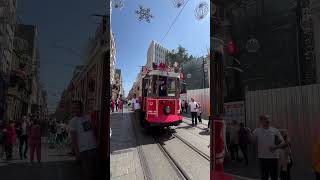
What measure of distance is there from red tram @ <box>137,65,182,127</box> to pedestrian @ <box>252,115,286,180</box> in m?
0.58

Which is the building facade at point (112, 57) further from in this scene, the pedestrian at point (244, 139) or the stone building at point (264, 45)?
the pedestrian at point (244, 139)

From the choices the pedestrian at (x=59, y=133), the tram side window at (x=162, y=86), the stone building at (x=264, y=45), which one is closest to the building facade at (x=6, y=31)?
the pedestrian at (x=59, y=133)

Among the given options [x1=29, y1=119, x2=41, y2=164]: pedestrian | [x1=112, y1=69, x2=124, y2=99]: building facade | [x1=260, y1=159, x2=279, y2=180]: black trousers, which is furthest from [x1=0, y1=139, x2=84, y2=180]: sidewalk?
[x1=260, y1=159, x2=279, y2=180]: black trousers

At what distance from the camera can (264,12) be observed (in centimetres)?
191

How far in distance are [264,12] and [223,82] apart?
→ 1.68 ft

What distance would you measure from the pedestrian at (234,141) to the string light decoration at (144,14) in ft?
3.02

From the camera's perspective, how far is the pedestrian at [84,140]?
1.95m

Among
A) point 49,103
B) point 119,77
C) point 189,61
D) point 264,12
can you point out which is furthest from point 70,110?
point 264,12

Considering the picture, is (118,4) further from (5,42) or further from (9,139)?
(9,139)

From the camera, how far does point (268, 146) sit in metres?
1.85

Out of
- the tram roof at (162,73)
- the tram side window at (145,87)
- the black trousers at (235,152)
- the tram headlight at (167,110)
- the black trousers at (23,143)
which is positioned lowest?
the black trousers at (235,152)

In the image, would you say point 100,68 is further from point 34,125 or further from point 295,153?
point 295,153

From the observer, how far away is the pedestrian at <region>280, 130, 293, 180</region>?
1709 millimetres

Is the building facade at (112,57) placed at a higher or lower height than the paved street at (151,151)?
higher
